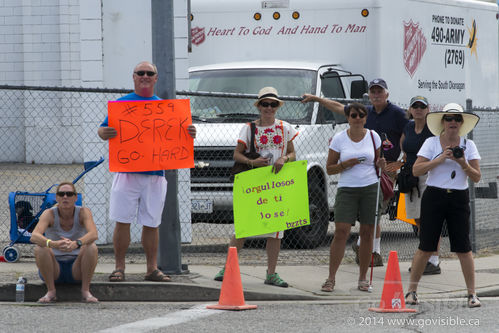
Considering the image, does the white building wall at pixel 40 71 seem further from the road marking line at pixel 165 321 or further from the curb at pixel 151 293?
the road marking line at pixel 165 321

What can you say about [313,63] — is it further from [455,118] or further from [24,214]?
[455,118]

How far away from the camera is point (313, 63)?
12.4 metres

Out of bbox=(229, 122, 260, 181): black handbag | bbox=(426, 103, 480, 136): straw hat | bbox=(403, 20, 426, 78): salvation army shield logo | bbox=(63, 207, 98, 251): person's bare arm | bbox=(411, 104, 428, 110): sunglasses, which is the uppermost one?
bbox=(403, 20, 426, 78): salvation army shield logo

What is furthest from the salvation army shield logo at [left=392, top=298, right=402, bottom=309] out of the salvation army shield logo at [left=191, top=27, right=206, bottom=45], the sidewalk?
the salvation army shield logo at [left=191, top=27, right=206, bottom=45]

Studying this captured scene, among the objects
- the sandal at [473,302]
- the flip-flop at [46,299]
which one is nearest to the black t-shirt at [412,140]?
the sandal at [473,302]

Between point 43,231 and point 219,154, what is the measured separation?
3.34 metres

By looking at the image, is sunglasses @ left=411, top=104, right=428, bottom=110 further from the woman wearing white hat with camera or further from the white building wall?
the white building wall

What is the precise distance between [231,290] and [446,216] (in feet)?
6.26

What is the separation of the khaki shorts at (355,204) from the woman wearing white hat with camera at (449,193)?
2.31ft

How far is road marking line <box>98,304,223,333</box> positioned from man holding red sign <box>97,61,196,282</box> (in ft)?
3.17

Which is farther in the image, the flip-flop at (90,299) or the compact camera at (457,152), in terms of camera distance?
the flip-flop at (90,299)

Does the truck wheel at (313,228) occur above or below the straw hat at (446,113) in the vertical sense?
below

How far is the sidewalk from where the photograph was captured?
848cm

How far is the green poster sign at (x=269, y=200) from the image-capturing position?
8.92 meters
